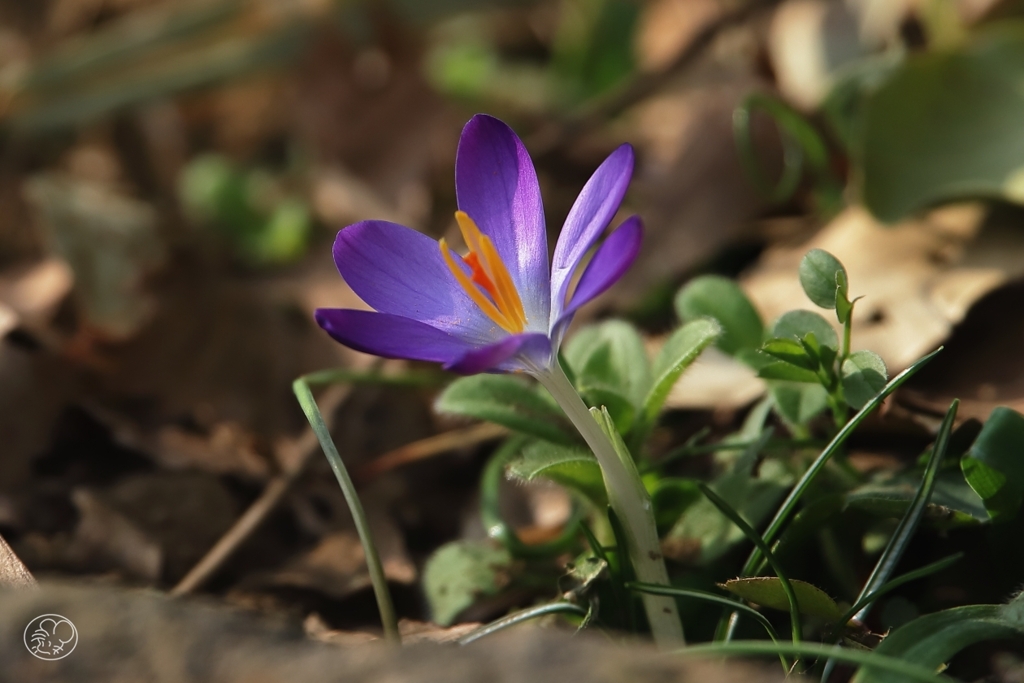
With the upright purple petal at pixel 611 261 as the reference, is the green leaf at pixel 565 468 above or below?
below

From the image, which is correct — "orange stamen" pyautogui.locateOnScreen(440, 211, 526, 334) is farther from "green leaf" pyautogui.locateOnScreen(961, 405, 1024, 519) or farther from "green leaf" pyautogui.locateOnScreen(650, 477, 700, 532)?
"green leaf" pyautogui.locateOnScreen(961, 405, 1024, 519)

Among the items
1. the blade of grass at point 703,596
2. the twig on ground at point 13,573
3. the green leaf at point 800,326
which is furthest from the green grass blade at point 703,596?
the twig on ground at point 13,573

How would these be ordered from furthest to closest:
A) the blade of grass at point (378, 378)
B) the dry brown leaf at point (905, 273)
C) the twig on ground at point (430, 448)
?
the twig on ground at point (430, 448), the dry brown leaf at point (905, 273), the blade of grass at point (378, 378)

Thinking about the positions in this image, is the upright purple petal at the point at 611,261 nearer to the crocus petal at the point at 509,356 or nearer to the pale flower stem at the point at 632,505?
the crocus petal at the point at 509,356

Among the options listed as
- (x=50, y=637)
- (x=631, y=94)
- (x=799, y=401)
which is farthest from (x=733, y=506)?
(x=631, y=94)

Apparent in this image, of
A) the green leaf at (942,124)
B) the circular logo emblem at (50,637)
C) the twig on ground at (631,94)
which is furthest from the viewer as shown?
the twig on ground at (631,94)

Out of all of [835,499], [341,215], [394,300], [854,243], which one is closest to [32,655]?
[394,300]

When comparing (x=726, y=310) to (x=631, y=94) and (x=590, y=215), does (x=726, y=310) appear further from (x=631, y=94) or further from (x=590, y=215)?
(x=631, y=94)
